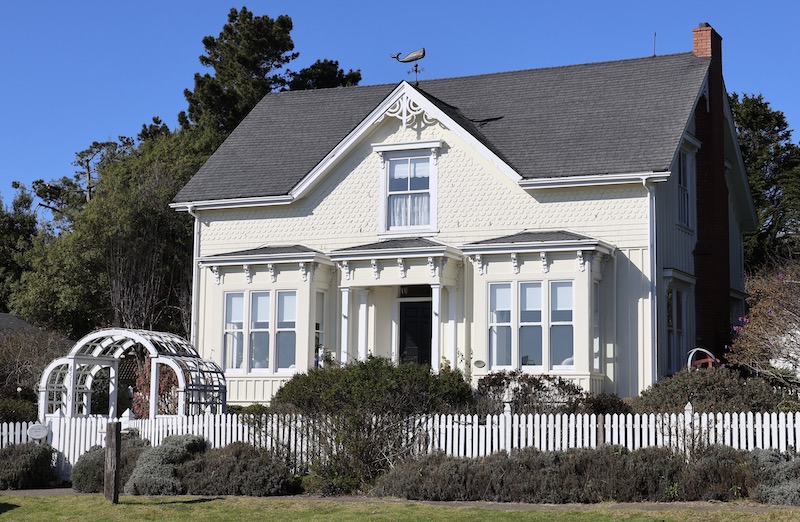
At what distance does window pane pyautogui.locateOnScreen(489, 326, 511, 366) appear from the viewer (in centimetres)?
2439

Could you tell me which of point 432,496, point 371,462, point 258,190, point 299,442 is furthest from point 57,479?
point 258,190

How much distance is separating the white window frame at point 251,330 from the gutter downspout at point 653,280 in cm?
787

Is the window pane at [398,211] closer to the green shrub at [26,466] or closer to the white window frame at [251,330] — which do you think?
the white window frame at [251,330]

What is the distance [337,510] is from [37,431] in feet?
25.3

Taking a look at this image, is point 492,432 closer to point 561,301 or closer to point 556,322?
point 556,322

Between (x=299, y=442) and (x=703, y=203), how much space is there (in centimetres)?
1385

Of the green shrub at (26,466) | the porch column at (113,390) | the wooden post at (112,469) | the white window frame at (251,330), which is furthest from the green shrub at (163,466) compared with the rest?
the white window frame at (251,330)

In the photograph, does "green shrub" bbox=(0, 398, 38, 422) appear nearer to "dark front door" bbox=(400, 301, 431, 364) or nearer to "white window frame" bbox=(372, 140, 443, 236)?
"dark front door" bbox=(400, 301, 431, 364)

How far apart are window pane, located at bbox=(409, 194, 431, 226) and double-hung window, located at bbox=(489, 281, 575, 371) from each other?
2960 millimetres

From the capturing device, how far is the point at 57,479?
20766mm

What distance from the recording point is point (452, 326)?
25.6 m

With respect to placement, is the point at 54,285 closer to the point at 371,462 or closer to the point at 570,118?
the point at 570,118

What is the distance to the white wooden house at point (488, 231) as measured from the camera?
24.3 metres

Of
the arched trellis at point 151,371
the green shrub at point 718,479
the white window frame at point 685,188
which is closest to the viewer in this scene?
the green shrub at point 718,479
